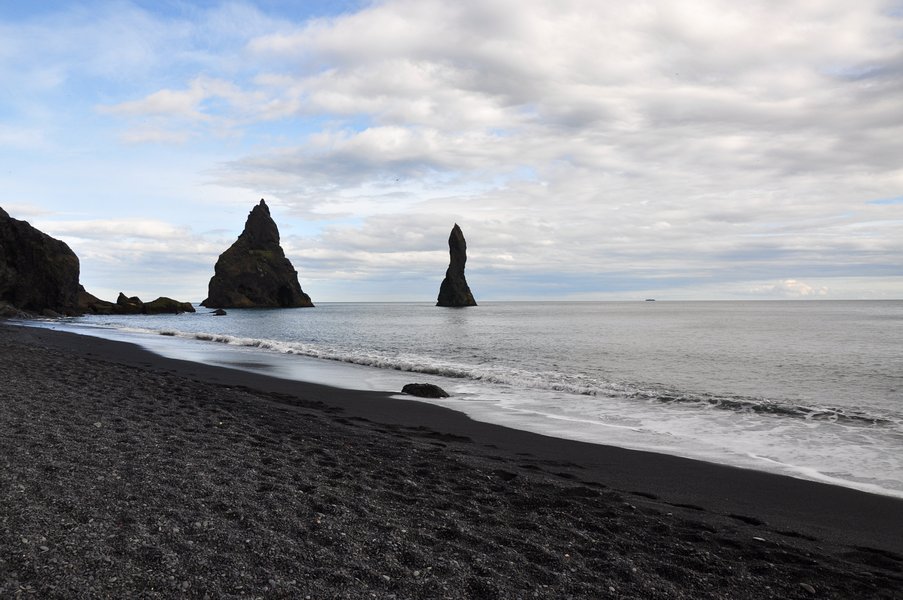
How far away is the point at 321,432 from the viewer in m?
11.1

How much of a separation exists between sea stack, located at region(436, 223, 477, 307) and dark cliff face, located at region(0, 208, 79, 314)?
98.0 metres

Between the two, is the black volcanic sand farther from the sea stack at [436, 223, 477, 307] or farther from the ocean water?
the sea stack at [436, 223, 477, 307]

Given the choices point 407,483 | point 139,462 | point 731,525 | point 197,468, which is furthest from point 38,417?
point 731,525

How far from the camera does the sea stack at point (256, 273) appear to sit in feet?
520

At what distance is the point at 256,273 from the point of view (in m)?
159

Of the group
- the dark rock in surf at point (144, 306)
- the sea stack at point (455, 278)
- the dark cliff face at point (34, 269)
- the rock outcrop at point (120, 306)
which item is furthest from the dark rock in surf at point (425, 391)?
the sea stack at point (455, 278)

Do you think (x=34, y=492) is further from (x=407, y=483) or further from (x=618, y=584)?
(x=618, y=584)

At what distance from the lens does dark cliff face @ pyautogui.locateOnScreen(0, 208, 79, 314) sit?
78500mm

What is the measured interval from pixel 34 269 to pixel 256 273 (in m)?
77.4

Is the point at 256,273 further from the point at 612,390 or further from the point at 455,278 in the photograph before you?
the point at 612,390

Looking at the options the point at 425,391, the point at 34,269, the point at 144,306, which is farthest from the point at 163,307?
the point at 425,391

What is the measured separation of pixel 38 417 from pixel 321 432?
184 inches

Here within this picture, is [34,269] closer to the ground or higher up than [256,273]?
closer to the ground

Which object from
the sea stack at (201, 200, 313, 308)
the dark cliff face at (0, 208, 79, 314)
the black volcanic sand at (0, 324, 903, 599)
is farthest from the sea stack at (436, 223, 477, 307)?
the black volcanic sand at (0, 324, 903, 599)
